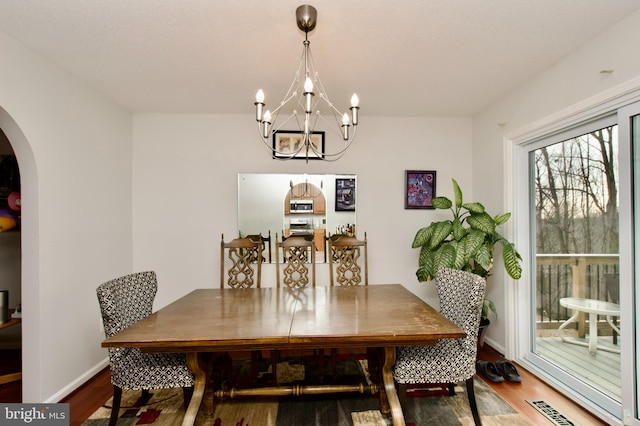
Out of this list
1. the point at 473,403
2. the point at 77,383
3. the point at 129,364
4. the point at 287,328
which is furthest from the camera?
the point at 77,383

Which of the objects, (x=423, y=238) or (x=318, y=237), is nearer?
(x=423, y=238)

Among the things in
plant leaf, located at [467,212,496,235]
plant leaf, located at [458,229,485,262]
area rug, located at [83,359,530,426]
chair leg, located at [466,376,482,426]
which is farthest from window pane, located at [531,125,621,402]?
chair leg, located at [466,376,482,426]

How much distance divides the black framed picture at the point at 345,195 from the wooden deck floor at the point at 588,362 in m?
2.16

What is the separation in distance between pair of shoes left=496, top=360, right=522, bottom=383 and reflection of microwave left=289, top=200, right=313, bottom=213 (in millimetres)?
2276

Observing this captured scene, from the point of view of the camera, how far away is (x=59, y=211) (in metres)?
2.35

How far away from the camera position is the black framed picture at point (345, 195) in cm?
351

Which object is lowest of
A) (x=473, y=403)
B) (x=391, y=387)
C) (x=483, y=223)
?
(x=473, y=403)

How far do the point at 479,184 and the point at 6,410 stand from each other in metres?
4.28

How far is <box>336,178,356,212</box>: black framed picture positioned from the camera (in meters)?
3.51

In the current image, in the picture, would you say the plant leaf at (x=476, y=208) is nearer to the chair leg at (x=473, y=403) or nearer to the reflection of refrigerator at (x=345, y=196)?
the reflection of refrigerator at (x=345, y=196)

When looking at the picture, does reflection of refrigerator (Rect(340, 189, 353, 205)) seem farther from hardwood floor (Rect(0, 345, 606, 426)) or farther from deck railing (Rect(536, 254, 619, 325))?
hardwood floor (Rect(0, 345, 606, 426))

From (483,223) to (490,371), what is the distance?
1243 millimetres

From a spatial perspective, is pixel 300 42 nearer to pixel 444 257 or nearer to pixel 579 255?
pixel 444 257

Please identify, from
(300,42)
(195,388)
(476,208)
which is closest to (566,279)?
(476,208)
